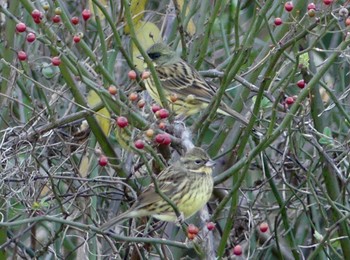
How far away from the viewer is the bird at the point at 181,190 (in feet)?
16.0

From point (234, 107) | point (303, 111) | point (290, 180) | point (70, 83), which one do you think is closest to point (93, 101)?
point (70, 83)

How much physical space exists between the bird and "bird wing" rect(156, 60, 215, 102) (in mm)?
1108

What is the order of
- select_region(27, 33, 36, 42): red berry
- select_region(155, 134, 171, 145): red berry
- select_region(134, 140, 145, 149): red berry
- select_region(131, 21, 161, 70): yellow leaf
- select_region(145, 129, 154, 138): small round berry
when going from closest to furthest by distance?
select_region(134, 140, 145, 149): red berry, select_region(145, 129, 154, 138): small round berry, select_region(155, 134, 171, 145): red berry, select_region(27, 33, 36, 42): red berry, select_region(131, 21, 161, 70): yellow leaf

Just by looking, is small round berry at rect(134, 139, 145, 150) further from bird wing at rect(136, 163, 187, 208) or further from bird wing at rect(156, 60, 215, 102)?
bird wing at rect(156, 60, 215, 102)

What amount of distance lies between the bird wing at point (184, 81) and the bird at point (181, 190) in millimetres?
1108

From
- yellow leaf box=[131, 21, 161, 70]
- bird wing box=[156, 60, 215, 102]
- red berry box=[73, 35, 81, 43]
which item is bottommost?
bird wing box=[156, 60, 215, 102]

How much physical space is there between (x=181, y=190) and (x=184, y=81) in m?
1.54

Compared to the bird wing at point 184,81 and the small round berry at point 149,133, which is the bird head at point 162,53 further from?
the small round berry at point 149,133

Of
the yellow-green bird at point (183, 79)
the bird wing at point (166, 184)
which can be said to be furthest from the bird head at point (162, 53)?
the bird wing at point (166, 184)

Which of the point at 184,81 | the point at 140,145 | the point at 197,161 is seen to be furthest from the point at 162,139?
the point at 184,81

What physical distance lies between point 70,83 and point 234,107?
44.5 inches

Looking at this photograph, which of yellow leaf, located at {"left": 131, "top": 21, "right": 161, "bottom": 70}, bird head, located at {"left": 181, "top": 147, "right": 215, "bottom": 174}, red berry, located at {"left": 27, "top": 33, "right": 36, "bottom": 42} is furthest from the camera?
yellow leaf, located at {"left": 131, "top": 21, "right": 161, "bottom": 70}

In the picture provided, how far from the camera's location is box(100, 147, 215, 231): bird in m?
4.87

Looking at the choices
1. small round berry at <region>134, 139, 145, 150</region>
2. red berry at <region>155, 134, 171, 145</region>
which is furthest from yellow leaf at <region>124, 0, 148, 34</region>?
small round berry at <region>134, 139, 145, 150</region>
